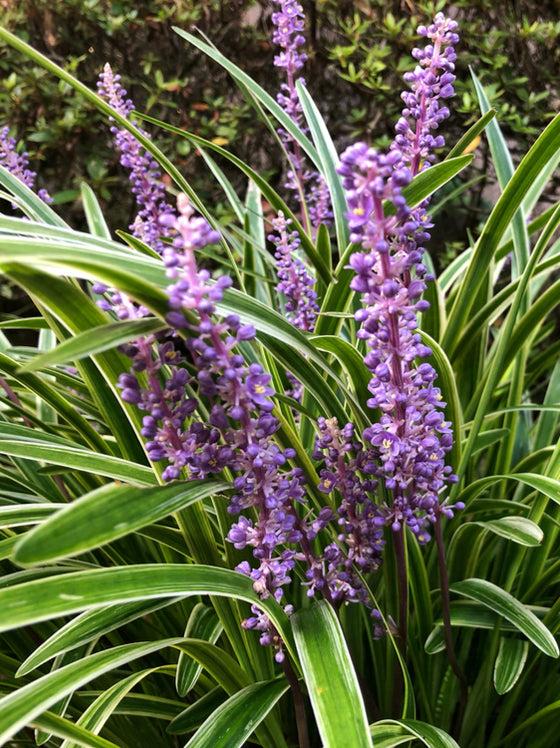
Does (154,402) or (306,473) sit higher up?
(154,402)

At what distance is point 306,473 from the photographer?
970 millimetres

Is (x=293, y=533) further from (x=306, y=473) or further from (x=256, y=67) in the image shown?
(x=256, y=67)

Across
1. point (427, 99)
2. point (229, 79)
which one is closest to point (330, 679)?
point (427, 99)

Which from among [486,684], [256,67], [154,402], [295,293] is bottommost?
[486,684]

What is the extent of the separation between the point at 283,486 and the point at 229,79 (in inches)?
134

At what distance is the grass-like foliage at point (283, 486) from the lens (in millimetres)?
640

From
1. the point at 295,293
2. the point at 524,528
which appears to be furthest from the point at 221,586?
the point at 295,293

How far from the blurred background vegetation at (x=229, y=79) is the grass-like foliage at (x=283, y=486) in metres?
1.73

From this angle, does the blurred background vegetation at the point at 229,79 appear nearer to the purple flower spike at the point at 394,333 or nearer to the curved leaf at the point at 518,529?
the curved leaf at the point at 518,529

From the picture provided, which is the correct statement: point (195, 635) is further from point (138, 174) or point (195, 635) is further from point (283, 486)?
point (138, 174)

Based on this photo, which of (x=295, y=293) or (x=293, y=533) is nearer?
(x=293, y=533)

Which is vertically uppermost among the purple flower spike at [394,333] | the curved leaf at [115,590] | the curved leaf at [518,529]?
the purple flower spike at [394,333]

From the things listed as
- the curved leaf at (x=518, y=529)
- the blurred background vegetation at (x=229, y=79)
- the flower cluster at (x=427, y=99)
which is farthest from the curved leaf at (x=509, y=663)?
the blurred background vegetation at (x=229, y=79)

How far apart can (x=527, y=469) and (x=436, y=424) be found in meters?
0.66
